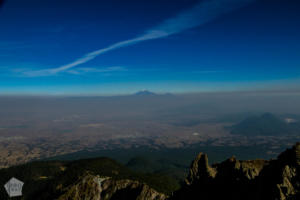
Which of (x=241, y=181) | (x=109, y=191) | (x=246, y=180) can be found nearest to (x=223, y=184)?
(x=241, y=181)

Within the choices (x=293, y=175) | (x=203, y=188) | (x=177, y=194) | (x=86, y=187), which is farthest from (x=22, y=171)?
(x=293, y=175)

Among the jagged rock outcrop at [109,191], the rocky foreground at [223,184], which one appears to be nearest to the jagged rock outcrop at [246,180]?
the rocky foreground at [223,184]

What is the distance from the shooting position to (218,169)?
4134 cm

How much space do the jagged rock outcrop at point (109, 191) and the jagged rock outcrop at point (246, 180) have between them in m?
16.8

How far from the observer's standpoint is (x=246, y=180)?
31875mm

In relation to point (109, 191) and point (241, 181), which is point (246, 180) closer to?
point (241, 181)

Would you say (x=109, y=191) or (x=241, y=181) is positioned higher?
(x=241, y=181)

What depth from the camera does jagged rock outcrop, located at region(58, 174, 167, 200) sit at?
58194 mm

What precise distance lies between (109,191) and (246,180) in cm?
4365

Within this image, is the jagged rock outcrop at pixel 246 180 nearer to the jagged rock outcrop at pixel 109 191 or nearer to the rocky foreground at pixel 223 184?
the rocky foreground at pixel 223 184

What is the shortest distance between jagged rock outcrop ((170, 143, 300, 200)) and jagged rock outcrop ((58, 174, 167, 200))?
55.2ft

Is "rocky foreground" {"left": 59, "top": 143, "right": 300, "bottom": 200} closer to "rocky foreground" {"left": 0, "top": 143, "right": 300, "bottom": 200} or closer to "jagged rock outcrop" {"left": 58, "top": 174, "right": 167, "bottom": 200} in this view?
"rocky foreground" {"left": 0, "top": 143, "right": 300, "bottom": 200}

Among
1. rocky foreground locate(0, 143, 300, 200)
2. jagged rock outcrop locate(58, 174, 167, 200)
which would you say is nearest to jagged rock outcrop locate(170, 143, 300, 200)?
rocky foreground locate(0, 143, 300, 200)

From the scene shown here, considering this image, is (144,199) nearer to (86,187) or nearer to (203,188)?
(86,187)
